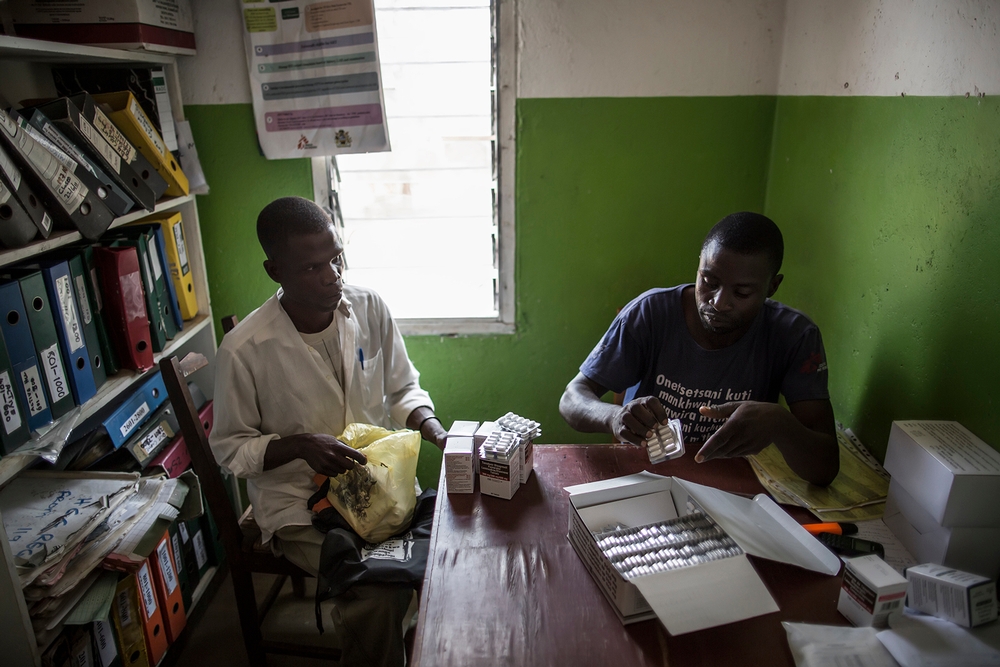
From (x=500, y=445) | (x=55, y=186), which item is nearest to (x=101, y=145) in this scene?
(x=55, y=186)

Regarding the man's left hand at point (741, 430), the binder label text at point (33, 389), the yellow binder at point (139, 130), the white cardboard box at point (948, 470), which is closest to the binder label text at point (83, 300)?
the binder label text at point (33, 389)

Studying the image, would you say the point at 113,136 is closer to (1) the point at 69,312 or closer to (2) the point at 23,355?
(1) the point at 69,312

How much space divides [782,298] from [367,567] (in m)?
1.75

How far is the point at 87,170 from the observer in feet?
5.47

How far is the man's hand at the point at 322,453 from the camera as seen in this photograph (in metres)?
1.59

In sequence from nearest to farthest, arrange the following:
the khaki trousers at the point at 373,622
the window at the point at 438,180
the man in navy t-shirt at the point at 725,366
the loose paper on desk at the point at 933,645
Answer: the loose paper on desk at the point at 933,645, the man in navy t-shirt at the point at 725,366, the khaki trousers at the point at 373,622, the window at the point at 438,180

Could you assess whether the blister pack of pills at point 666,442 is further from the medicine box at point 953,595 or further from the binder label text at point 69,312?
the binder label text at point 69,312

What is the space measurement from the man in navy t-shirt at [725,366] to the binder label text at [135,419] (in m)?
1.35

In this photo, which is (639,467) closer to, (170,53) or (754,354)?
(754,354)

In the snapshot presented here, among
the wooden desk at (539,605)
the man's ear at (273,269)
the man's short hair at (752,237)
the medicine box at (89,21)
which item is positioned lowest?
the wooden desk at (539,605)

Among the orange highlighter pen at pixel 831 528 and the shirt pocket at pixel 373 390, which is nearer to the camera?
the orange highlighter pen at pixel 831 528

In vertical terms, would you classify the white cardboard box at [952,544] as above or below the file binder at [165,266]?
below

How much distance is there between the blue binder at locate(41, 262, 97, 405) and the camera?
1.60 m

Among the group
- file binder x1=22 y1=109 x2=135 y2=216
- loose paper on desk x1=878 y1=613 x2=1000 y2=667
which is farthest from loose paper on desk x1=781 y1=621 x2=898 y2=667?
file binder x1=22 y1=109 x2=135 y2=216
